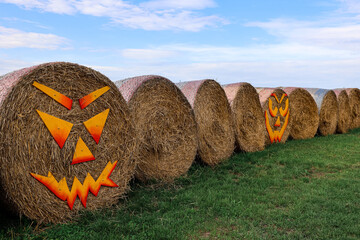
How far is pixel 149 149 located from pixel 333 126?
9.12m

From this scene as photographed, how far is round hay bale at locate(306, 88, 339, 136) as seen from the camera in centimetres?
1168

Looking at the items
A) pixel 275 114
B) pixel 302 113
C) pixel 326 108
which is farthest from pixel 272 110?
pixel 326 108

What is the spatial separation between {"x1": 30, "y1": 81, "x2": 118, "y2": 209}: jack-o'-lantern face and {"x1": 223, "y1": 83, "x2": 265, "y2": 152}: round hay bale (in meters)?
3.88

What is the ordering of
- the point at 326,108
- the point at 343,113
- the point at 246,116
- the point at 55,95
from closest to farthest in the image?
the point at 55,95, the point at 246,116, the point at 326,108, the point at 343,113

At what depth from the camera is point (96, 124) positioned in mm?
4457

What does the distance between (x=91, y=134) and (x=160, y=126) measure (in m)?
1.53

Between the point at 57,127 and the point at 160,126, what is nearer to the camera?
the point at 57,127

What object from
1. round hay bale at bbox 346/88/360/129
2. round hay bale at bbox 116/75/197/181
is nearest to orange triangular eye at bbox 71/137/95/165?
round hay bale at bbox 116/75/197/181

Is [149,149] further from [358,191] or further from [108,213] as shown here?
[358,191]

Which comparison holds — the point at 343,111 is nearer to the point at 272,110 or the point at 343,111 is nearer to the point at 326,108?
the point at 326,108

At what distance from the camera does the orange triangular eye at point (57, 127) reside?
3.94 metres

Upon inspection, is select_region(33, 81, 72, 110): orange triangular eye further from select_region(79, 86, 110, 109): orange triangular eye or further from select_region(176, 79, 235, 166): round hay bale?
select_region(176, 79, 235, 166): round hay bale

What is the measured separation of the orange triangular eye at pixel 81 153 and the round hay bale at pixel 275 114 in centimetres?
578

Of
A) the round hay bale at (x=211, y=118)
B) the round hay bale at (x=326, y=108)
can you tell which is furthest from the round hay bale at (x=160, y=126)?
the round hay bale at (x=326, y=108)
